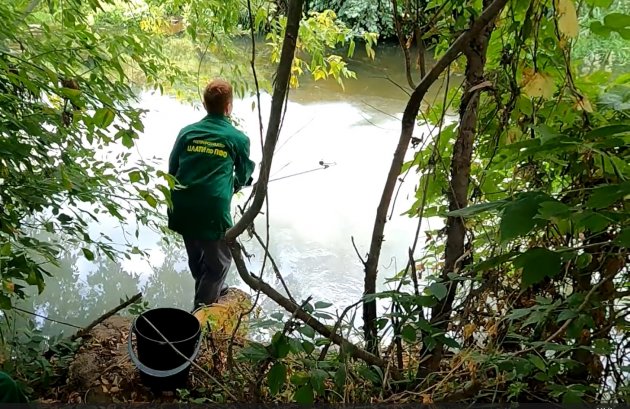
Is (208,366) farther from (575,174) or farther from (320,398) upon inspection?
(575,174)

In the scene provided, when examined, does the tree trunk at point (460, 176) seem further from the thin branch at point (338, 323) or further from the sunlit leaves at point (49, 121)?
the sunlit leaves at point (49, 121)

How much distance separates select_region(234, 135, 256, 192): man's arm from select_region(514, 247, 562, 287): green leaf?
175 centimetres

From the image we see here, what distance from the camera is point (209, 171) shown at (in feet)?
7.25

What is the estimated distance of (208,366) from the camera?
161cm

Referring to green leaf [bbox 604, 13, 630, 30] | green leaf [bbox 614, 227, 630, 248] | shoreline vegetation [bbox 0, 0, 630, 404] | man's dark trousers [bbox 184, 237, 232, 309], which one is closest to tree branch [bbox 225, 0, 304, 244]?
shoreline vegetation [bbox 0, 0, 630, 404]

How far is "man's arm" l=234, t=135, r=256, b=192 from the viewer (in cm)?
229

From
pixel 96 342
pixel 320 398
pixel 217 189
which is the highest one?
Result: pixel 320 398

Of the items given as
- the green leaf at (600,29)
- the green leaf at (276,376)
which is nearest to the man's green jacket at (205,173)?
the green leaf at (276,376)

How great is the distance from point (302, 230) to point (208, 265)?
976mm

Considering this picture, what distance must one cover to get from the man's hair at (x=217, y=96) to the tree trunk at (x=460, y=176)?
1.33 m

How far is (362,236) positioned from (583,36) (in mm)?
Result: 1923

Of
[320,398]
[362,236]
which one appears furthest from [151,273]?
[320,398]

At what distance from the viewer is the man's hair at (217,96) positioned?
7.29ft

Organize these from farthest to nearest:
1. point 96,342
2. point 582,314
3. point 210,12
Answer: point 210,12, point 96,342, point 582,314
